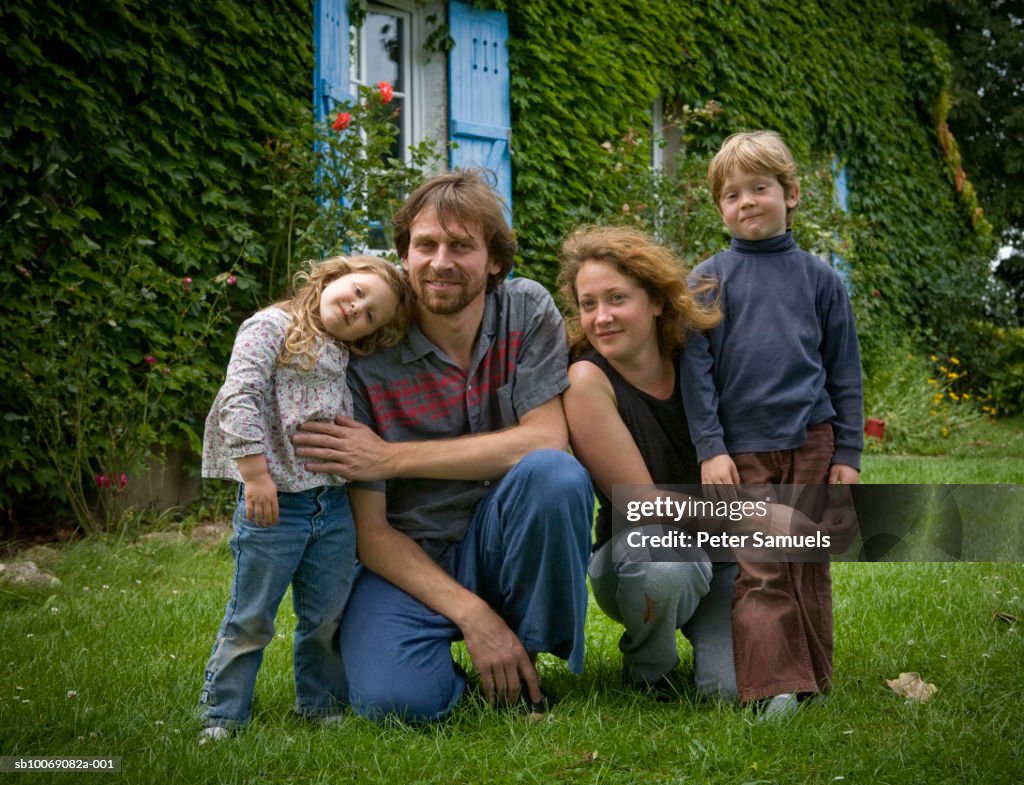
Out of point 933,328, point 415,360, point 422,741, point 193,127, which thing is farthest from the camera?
point 933,328

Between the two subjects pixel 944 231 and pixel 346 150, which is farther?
pixel 944 231

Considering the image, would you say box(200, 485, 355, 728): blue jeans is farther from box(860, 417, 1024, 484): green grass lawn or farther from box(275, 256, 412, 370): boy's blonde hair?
box(860, 417, 1024, 484): green grass lawn

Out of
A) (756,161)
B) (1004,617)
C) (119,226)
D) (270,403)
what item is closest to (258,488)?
(270,403)

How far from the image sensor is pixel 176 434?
4523 mm

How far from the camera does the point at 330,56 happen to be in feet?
17.1

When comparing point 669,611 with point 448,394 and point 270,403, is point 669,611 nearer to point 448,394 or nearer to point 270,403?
point 448,394

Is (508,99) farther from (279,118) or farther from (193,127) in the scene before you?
(193,127)

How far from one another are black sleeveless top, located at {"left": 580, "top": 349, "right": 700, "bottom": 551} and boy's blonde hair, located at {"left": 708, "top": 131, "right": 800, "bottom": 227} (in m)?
0.58

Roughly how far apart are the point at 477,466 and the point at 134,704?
102 centimetres

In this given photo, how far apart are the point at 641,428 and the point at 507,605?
1.94 feet

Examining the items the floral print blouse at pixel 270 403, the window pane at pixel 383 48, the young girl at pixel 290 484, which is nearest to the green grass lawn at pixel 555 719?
the young girl at pixel 290 484

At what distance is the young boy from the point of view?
2.38 meters

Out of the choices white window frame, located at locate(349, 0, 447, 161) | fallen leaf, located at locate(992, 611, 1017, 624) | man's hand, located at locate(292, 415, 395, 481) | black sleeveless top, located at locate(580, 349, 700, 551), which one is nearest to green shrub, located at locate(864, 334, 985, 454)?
white window frame, located at locate(349, 0, 447, 161)

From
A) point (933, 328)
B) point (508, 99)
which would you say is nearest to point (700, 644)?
point (508, 99)
